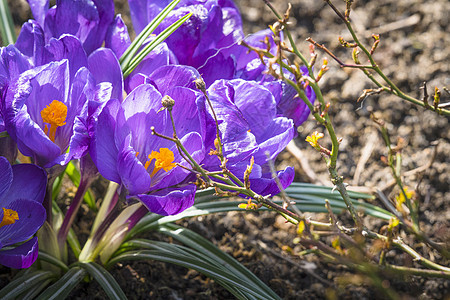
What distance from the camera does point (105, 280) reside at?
1.17 m

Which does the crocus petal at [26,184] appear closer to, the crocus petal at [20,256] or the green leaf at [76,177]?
the crocus petal at [20,256]

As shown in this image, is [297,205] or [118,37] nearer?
[118,37]

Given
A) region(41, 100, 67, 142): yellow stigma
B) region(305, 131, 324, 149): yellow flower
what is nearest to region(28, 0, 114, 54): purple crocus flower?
region(41, 100, 67, 142): yellow stigma

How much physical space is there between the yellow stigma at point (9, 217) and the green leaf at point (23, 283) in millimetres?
208

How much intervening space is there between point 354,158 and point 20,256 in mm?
1300

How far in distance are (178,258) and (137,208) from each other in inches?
6.6

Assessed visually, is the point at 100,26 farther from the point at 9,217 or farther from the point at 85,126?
the point at 9,217

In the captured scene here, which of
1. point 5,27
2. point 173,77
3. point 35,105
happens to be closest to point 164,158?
point 173,77

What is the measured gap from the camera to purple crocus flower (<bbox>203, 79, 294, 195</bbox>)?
1053 millimetres

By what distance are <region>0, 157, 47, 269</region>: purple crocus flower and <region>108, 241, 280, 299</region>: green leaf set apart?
0.29 m

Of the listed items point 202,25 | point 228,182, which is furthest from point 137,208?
point 202,25

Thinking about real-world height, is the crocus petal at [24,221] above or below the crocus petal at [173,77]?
below

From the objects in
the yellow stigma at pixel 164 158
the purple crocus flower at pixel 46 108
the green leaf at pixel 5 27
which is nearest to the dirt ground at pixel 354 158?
the yellow stigma at pixel 164 158

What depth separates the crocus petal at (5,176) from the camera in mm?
1031
